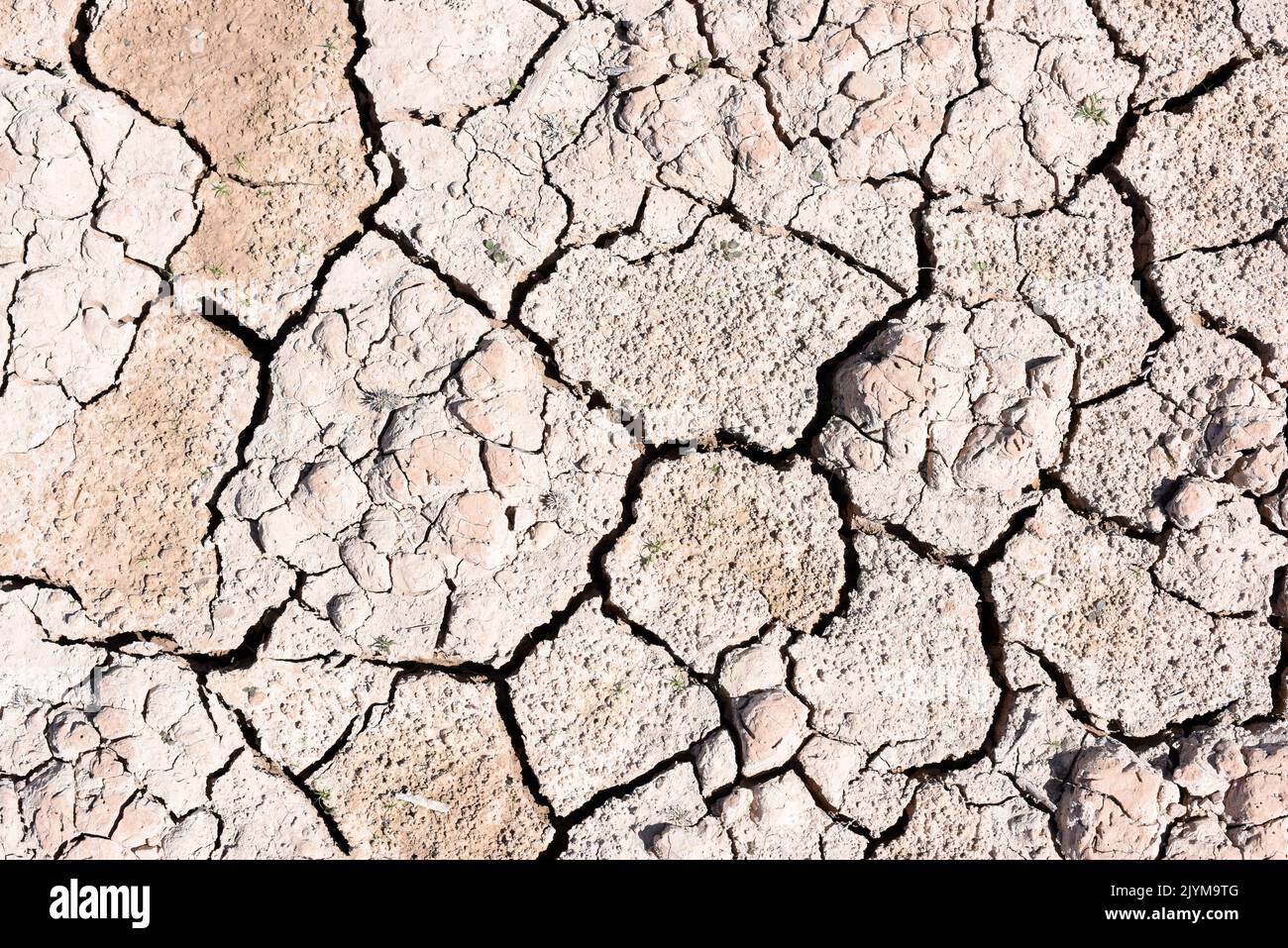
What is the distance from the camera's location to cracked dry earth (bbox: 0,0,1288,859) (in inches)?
103

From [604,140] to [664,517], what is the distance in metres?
1.06

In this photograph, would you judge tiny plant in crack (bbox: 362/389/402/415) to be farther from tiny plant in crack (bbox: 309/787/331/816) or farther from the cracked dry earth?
tiny plant in crack (bbox: 309/787/331/816)

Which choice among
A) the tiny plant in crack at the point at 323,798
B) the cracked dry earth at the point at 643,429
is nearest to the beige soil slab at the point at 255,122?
the cracked dry earth at the point at 643,429

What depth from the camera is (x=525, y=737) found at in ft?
8.64

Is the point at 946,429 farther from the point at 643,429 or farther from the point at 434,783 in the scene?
the point at 434,783

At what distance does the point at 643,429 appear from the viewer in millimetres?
2713

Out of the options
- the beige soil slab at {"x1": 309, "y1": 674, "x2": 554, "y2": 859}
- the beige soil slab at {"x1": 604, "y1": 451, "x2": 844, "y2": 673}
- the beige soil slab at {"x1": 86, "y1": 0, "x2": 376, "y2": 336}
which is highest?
the beige soil slab at {"x1": 86, "y1": 0, "x2": 376, "y2": 336}

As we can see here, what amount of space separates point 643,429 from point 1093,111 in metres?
1.53

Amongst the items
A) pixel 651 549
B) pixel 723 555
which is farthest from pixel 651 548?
pixel 723 555

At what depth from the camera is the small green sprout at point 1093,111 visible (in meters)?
2.79

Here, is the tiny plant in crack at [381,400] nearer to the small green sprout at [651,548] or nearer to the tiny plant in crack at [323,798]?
the small green sprout at [651,548]

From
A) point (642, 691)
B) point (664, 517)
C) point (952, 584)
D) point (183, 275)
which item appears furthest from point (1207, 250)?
point (183, 275)

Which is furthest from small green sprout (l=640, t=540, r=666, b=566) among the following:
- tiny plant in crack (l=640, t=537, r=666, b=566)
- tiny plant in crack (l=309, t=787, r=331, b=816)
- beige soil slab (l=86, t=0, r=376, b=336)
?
beige soil slab (l=86, t=0, r=376, b=336)
